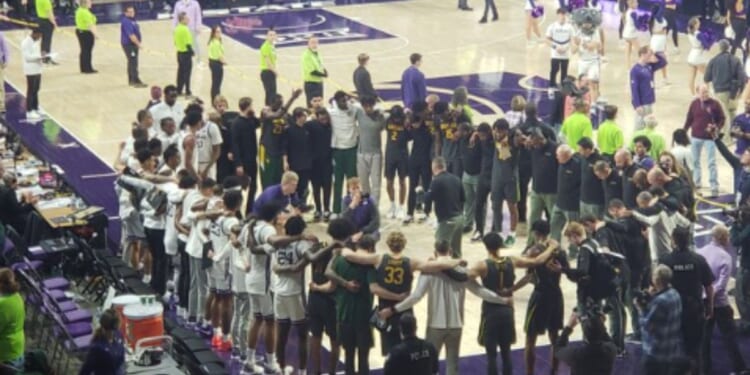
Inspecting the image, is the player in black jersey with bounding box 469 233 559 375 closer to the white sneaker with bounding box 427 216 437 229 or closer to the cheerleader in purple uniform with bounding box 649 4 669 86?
the white sneaker with bounding box 427 216 437 229

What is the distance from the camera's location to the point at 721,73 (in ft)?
76.0

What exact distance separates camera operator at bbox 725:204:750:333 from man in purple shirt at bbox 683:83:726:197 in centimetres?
516

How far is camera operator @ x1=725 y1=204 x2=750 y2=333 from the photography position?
1523 cm

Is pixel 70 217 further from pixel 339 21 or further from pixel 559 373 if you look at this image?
pixel 339 21

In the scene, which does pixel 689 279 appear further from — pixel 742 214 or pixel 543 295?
pixel 742 214

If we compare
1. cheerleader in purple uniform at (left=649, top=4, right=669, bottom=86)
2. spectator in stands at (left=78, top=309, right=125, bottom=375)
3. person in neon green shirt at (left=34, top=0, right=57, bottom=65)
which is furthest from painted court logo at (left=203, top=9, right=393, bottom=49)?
spectator in stands at (left=78, top=309, right=125, bottom=375)

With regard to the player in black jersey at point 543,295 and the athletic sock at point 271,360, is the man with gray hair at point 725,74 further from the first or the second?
the athletic sock at point 271,360

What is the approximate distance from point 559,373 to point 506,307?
Result: 1.54 meters

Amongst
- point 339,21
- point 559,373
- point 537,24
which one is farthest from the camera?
point 339,21

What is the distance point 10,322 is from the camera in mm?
12953

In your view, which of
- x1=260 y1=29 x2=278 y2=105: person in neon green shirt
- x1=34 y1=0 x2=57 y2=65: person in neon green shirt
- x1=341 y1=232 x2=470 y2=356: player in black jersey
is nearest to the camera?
x1=341 y1=232 x2=470 y2=356: player in black jersey

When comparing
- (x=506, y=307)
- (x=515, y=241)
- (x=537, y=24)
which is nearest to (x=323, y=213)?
(x=515, y=241)

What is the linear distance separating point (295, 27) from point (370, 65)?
553 centimetres

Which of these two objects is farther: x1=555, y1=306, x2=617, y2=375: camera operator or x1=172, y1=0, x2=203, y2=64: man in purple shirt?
x1=172, y1=0, x2=203, y2=64: man in purple shirt
